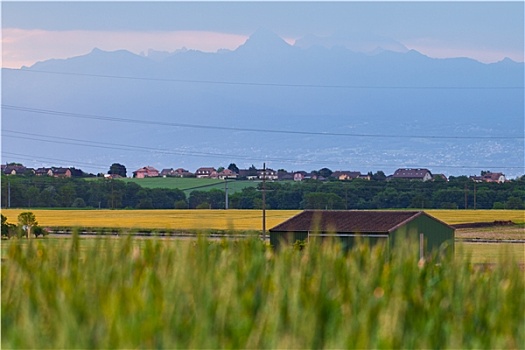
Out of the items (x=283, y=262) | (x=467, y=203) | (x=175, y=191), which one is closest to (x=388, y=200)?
(x=467, y=203)

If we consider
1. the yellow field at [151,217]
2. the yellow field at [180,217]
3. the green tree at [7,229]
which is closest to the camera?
the green tree at [7,229]

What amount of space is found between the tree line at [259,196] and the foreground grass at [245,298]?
163m

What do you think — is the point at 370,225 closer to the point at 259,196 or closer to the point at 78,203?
the point at 259,196

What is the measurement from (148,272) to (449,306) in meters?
3.56

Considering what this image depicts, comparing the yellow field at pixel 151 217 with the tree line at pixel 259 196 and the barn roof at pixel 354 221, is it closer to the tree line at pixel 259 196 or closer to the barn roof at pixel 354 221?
the tree line at pixel 259 196

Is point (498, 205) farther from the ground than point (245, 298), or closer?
farther from the ground

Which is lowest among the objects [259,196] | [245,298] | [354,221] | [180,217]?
[180,217]

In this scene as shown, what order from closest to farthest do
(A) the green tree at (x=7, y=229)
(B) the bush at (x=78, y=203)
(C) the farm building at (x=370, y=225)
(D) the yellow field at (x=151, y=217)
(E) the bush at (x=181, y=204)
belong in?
(A) the green tree at (x=7, y=229)
(C) the farm building at (x=370, y=225)
(D) the yellow field at (x=151, y=217)
(E) the bush at (x=181, y=204)
(B) the bush at (x=78, y=203)

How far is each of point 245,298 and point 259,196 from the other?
175 m

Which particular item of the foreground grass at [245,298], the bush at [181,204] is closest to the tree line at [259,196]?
the bush at [181,204]

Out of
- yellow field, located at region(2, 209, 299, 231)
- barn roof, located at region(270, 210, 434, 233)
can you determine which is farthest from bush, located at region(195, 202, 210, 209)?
barn roof, located at region(270, 210, 434, 233)

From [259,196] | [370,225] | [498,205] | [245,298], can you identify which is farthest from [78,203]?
[245,298]

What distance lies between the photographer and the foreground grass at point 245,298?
961 cm

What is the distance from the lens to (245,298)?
11.0 m
